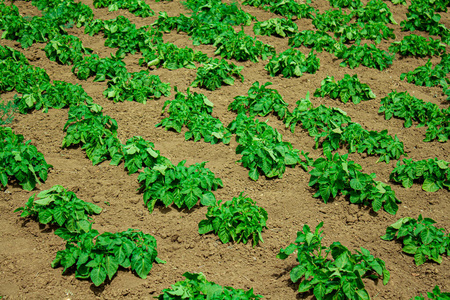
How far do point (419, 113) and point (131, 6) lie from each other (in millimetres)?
5722

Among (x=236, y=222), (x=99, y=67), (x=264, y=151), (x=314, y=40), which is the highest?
(x=314, y=40)

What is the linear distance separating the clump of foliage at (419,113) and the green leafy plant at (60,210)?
4.48 metres

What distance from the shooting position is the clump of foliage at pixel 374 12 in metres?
8.65

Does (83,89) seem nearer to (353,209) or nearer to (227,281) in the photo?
(227,281)

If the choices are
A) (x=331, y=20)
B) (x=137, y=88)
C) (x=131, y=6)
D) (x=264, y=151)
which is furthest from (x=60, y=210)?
(x=331, y=20)

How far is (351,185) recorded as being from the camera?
474 cm

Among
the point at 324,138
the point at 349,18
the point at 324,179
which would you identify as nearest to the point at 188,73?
the point at 324,138

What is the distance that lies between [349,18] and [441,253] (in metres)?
5.61

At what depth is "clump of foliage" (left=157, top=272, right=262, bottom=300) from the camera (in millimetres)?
3455

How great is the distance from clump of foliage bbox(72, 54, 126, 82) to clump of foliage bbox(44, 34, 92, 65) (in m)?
0.35

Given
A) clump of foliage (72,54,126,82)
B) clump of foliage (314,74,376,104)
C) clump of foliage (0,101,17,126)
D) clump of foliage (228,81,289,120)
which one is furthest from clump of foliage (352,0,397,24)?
clump of foliage (0,101,17,126)

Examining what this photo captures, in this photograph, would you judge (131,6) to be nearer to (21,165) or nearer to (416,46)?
(21,165)

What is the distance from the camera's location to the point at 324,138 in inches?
230

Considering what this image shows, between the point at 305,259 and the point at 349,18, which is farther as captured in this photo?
the point at 349,18
